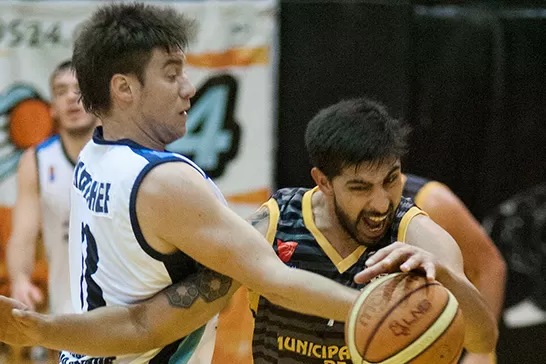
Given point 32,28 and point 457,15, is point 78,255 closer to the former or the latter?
point 32,28

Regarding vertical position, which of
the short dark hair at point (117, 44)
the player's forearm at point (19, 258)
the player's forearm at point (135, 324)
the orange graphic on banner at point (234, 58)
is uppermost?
the short dark hair at point (117, 44)

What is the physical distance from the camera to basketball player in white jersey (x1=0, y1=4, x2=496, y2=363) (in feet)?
10.4

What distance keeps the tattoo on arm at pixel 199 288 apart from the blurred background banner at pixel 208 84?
10.5 ft

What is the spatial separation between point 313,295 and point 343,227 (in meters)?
0.73

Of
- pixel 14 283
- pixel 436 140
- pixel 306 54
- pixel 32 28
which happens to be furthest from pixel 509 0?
pixel 14 283

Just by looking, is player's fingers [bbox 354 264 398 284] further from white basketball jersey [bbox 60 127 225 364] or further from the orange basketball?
the orange basketball

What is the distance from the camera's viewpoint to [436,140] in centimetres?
701

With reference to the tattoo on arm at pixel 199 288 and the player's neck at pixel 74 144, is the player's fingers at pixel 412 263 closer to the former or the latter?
the tattoo on arm at pixel 199 288

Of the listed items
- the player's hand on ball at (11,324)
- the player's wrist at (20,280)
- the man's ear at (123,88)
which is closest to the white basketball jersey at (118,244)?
the man's ear at (123,88)

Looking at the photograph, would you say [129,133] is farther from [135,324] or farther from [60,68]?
[60,68]

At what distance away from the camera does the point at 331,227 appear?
12.8 feet

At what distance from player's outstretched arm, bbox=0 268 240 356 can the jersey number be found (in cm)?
8

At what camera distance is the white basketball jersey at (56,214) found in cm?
622

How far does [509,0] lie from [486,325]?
402 centimetres
